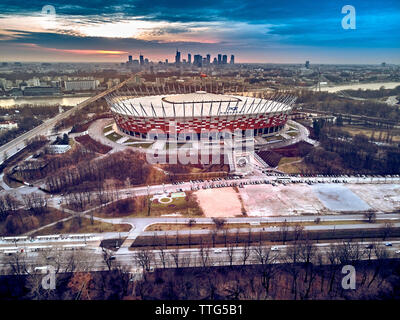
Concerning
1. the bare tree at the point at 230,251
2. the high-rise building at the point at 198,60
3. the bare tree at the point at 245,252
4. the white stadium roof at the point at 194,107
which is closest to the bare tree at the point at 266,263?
the bare tree at the point at 245,252

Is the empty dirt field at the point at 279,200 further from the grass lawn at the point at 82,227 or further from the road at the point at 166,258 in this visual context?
the grass lawn at the point at 82,227

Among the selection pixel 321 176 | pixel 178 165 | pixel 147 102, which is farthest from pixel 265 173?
pixel 147 102

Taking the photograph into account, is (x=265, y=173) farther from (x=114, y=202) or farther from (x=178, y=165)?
(x=114, y=202)

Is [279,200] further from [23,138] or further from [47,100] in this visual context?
[47,100]

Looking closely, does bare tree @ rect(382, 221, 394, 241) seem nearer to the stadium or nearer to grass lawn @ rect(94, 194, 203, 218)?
grass lawn @ rect(94, 194, 203, 218)
